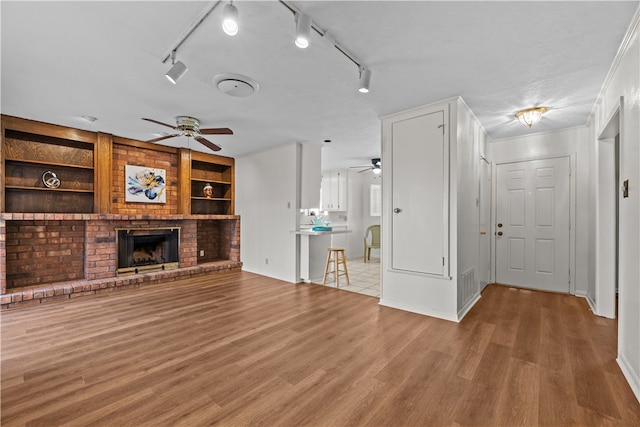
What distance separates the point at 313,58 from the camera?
2.37 m

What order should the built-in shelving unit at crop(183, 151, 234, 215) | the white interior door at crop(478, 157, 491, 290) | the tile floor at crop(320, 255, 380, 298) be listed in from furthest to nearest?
the built-in shelving unit at crop(183, 151, 234, 215), the tile floor at crop(320, 255, 380, 298), the white interior door at crop(478, 157, 491, 290)

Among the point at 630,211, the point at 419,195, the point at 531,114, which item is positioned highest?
the point at 531,114

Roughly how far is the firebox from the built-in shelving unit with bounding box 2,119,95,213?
71cm

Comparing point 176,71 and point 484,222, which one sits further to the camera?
point 484,222

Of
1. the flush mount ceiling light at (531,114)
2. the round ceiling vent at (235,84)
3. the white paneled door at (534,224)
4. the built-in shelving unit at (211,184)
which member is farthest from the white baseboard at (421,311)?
the built-in shelving unit at (211,184)

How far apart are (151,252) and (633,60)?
642 cm

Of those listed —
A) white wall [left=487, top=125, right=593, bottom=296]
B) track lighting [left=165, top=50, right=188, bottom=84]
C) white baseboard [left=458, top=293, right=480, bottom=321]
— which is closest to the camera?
track lighting [left=165, top=50, right=188, bottom=84]

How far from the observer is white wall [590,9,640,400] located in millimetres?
1906

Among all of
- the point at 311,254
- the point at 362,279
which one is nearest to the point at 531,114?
the point at 362,279

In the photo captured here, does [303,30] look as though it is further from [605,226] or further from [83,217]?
[83,217]

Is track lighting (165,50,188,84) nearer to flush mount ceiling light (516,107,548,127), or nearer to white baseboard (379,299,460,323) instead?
white baseboard (379,299,460,323)

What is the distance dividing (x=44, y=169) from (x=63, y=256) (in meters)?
1.33

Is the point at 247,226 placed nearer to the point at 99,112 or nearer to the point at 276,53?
the point at 99,112

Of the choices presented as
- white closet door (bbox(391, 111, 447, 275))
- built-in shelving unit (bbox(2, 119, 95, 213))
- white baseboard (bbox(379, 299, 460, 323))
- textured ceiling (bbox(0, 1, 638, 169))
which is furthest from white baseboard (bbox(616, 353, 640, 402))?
built-in shelving unit (bbox(2, 119, 95, 213))
